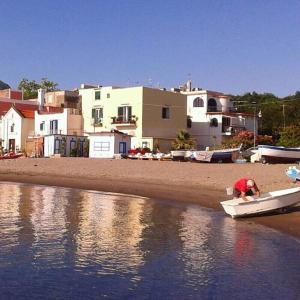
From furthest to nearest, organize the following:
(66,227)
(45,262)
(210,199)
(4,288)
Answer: (210,199), (66,227), (45,262), (4,288)

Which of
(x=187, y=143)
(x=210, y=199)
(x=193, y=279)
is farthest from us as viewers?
(x=187, y=143)

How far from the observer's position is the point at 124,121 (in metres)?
58.6

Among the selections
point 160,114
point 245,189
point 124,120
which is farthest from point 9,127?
point 245,189

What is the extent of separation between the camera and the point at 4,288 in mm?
9289

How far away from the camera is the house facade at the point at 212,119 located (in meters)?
63.9

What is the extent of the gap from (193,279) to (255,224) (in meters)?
7.27

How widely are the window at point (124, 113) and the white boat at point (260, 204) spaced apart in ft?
134

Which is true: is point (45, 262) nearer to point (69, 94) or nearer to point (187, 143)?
point (187, 143)

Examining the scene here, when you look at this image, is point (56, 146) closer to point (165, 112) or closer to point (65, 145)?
point (65, 145)

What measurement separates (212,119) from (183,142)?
33.8 feet

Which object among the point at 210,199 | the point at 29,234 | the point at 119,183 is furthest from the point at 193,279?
the point at 119,183

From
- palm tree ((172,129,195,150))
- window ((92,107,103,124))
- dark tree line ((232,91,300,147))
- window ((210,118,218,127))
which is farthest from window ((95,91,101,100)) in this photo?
dark tree line ((232,91,300,147))

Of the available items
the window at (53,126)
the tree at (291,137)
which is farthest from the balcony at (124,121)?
the tree at (291,137)

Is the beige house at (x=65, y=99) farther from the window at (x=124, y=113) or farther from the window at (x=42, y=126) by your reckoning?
the window at (x=124, y=113)
